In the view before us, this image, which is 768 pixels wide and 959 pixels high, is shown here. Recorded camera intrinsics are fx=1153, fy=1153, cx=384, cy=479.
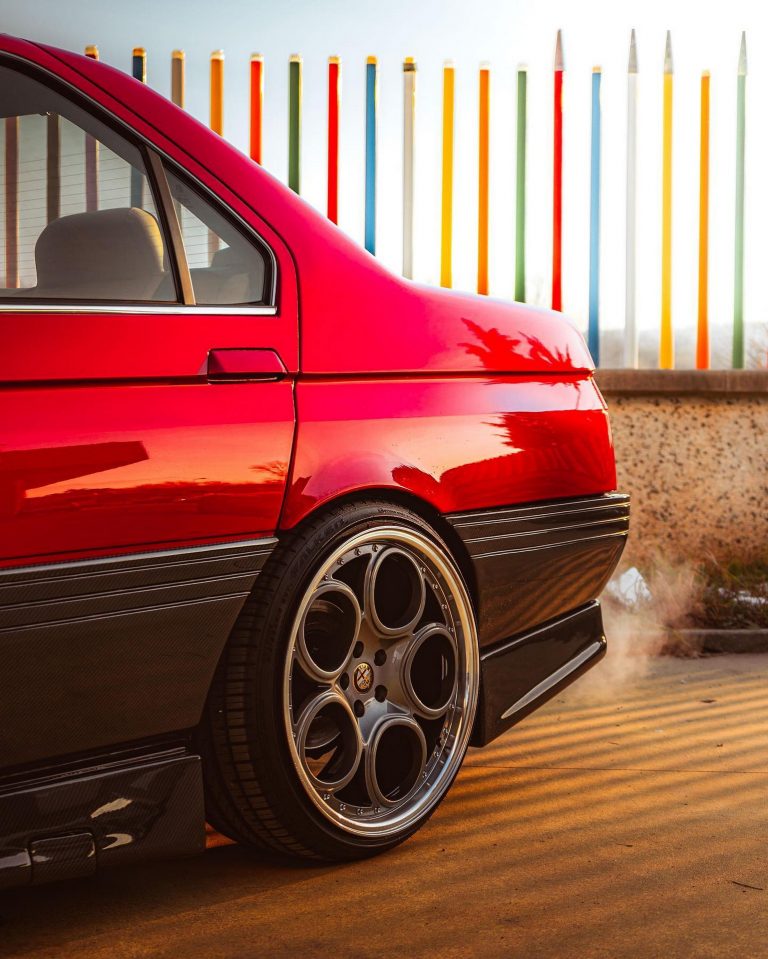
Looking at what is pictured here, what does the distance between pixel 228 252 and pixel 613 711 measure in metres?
2.30

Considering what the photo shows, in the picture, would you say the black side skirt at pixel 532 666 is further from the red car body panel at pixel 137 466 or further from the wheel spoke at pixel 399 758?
the red car body panel at pixel 137 466

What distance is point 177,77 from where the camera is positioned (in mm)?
6105

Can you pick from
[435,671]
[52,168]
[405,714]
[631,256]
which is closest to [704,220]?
[631,256]

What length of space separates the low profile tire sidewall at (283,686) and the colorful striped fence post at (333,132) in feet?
13.1

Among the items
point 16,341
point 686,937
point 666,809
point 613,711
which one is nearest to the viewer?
point 16,341

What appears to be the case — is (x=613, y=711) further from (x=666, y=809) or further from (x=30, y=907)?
(x=30, y=907)

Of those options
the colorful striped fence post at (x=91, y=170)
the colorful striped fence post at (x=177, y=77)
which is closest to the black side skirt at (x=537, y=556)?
the colorful striped fence post at (x=91, y=170)

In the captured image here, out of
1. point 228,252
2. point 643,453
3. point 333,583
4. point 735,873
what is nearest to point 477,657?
point 333,583

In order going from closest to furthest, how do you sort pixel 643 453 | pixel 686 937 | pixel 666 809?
pixel 686 937 → pixel 666 809 → pixel 643 453

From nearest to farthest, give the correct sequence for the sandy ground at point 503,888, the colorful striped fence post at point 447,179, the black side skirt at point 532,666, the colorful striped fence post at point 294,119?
the sandy ground at point 503,888 → the black side skirt at point 532,666 → the colorful striped fence post at point 294,119 → the colorful striped fence post at point 447,179

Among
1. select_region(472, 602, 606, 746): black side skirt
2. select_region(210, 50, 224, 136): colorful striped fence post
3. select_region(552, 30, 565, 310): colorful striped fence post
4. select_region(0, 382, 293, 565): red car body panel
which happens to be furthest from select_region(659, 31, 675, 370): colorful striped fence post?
select_region(0, 382, 293, 565): red car body panel

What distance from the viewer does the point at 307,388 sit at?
2398 millimetres

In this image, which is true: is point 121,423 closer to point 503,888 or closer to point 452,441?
point 452,441

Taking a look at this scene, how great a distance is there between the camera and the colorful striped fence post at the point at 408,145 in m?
6.30
